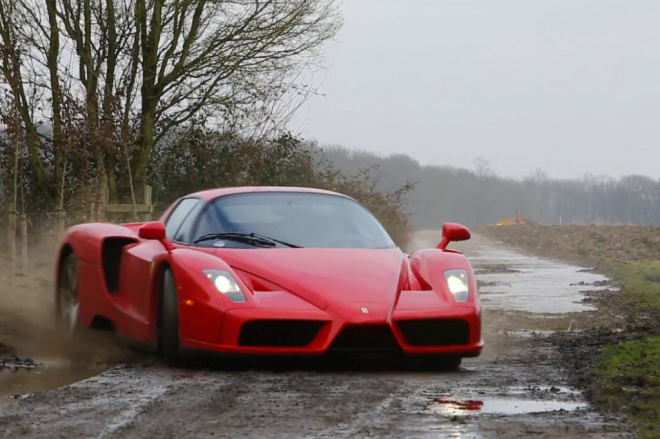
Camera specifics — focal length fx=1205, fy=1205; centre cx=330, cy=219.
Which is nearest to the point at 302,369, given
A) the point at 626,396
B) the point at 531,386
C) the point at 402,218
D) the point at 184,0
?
the point at 531,386

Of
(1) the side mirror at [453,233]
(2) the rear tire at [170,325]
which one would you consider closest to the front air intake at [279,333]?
(2) the rear tire at [170,325]

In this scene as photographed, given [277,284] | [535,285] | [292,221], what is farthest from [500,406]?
[535,285]

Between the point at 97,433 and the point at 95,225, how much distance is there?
4818mm

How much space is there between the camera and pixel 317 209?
8.37m

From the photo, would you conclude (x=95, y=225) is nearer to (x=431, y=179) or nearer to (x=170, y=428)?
(x=170, y=428)

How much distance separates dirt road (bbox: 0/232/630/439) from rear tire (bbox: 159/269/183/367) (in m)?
0.12

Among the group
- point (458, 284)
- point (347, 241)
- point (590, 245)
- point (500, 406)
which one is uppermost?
point (347, 241)

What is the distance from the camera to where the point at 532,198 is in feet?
523

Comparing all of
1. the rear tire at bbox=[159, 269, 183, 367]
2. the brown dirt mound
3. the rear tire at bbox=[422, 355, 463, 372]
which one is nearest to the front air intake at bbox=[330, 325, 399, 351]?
the rear tire at bbox=[422, 355, 463, 372]

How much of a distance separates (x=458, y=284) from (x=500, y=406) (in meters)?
2.14

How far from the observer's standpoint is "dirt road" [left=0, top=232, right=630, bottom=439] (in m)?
4.64

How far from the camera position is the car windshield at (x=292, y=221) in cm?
794

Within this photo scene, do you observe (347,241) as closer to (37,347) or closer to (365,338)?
(365,338)

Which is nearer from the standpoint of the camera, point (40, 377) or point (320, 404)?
point (320, 404)
